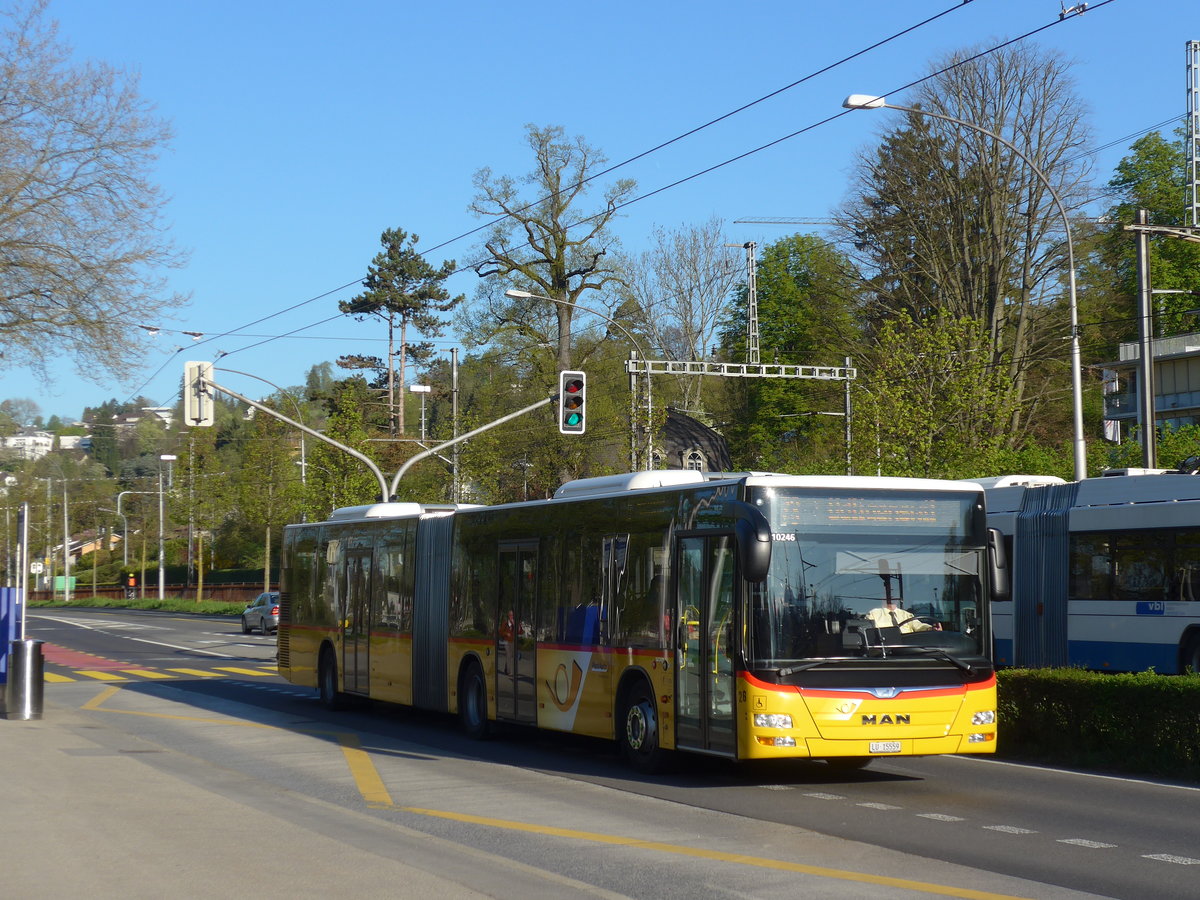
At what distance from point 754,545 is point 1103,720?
4908 millimetres

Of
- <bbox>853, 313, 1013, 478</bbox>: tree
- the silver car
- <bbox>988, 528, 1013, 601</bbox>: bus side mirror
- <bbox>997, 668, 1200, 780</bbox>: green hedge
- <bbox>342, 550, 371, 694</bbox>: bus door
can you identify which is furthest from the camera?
the silver car

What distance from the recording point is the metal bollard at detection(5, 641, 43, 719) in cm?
1950

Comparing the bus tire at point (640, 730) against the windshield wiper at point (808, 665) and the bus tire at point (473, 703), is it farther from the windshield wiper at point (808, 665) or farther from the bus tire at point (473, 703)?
the bus tire at point (473, 703)

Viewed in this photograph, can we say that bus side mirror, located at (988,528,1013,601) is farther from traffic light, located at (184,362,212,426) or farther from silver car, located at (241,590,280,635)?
silver car, located at (241,590,280,635)

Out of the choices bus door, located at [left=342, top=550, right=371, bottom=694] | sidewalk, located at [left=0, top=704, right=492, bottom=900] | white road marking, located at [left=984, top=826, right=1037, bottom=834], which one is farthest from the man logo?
bus door, located at [left=342, top=550, right=371, bottom=694]

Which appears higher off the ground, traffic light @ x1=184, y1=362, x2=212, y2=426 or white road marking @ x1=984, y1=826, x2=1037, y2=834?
traffic light @ x1=184, y1=362, x2=212, y2=426

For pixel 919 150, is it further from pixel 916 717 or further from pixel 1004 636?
pixel 916 717

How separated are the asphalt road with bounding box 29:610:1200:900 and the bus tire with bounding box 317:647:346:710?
4.53 feet

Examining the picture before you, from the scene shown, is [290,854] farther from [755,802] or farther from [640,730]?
[640,730]

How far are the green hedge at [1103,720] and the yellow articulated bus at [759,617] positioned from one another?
6.41 feet

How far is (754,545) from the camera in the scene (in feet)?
40.3

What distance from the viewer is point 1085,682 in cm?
1527

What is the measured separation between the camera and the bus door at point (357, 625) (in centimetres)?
2172

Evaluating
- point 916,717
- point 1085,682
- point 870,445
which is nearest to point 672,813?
point 916,717
